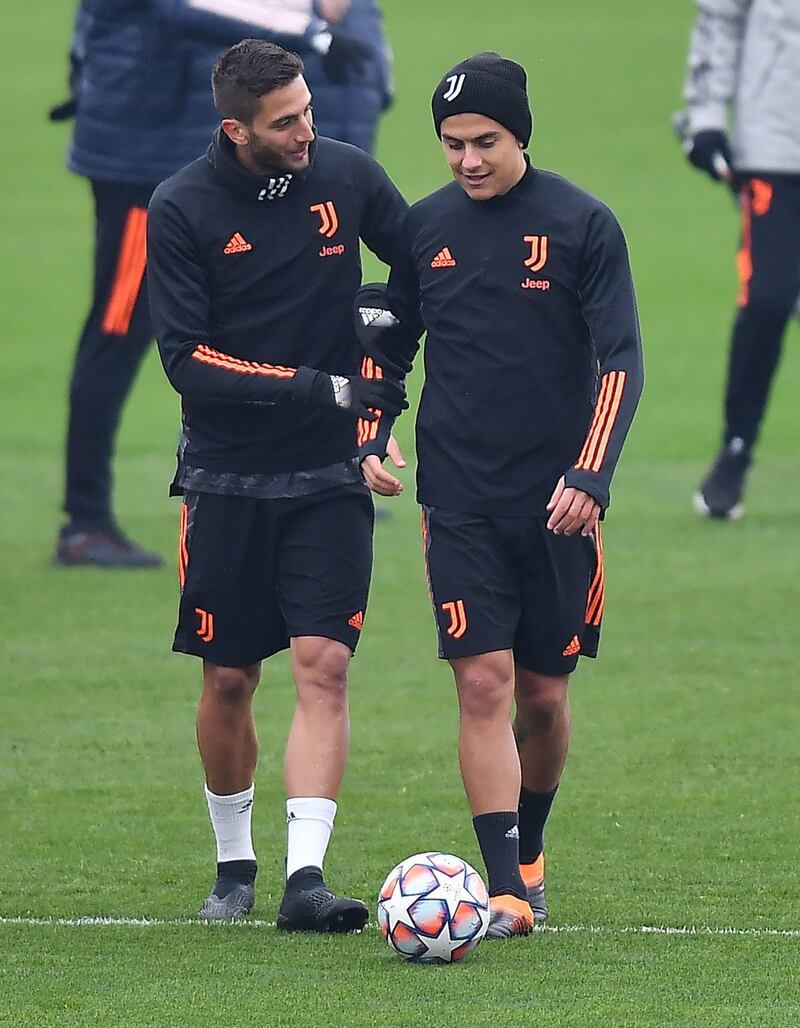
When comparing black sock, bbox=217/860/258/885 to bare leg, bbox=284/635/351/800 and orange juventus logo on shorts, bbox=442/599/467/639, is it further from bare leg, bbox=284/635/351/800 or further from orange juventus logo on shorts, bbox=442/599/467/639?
orange juventus logo on shorts, bbox=442/599/467/639

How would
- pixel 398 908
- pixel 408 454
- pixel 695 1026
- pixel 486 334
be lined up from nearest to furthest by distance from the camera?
pixel 695 1026 < pixel 398 908 < pixel 486 334 < pixel 408 454

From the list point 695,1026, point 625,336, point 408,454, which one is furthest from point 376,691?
point 408,454

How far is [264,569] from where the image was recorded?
5.89m

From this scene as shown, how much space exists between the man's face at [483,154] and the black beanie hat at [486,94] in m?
0.02

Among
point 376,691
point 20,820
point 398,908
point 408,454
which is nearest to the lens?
point 398,908

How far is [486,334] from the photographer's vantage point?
5.67 meters

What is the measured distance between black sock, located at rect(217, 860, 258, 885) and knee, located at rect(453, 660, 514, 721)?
2.39 feet

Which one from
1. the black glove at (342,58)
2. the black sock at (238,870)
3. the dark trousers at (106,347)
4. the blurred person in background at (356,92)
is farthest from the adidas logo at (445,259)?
the blurred person in background at (356,92)

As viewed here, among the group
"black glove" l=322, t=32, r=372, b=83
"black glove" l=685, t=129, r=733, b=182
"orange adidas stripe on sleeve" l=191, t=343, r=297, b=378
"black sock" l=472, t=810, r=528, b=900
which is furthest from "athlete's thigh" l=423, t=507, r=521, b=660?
"black glove" l=685, t=129, r=733, b=182

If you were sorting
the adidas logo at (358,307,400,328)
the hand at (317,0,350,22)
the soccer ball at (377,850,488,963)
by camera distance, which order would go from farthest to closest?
the hand at (317,0,350,22), the adidas logo at (358,307,400,328), the soccer ball at (377,850,488,963)

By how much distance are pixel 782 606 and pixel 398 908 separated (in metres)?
4.36

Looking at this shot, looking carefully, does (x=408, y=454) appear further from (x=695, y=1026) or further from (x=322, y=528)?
(x=695, y=1026)

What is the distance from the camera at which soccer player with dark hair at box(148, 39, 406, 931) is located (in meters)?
5.74

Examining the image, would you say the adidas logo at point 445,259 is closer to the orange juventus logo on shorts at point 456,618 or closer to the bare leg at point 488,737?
the orange juventus logo on shorts at point 456,618
